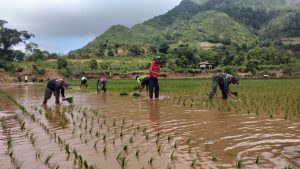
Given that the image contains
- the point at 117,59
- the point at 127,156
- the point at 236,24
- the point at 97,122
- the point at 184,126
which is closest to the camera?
the point at 127,156

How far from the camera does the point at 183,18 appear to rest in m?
158

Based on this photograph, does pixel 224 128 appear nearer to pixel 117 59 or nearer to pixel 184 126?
pixel 184 126

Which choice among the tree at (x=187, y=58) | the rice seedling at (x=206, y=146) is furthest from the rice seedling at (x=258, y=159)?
the tree at (x=187, y=58)

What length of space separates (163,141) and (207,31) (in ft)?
393

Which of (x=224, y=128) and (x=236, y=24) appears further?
(x=236, y=24)

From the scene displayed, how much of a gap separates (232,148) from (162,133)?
1798mm

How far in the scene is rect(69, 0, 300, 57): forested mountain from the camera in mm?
101938

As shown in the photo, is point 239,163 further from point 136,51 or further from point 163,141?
point 136,51

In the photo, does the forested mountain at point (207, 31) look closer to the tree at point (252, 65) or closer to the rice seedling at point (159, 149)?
the tree at point (252, 65)

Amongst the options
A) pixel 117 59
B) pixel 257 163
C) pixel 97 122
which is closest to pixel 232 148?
pixel 257 163

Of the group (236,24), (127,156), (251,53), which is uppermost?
(236,24)

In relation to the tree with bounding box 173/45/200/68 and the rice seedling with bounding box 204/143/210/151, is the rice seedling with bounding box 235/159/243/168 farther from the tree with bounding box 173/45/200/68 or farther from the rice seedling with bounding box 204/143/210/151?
the tree with bounding box 173/45/200/68

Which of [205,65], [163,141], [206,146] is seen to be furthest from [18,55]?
[206,146]

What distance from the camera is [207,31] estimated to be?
123m
